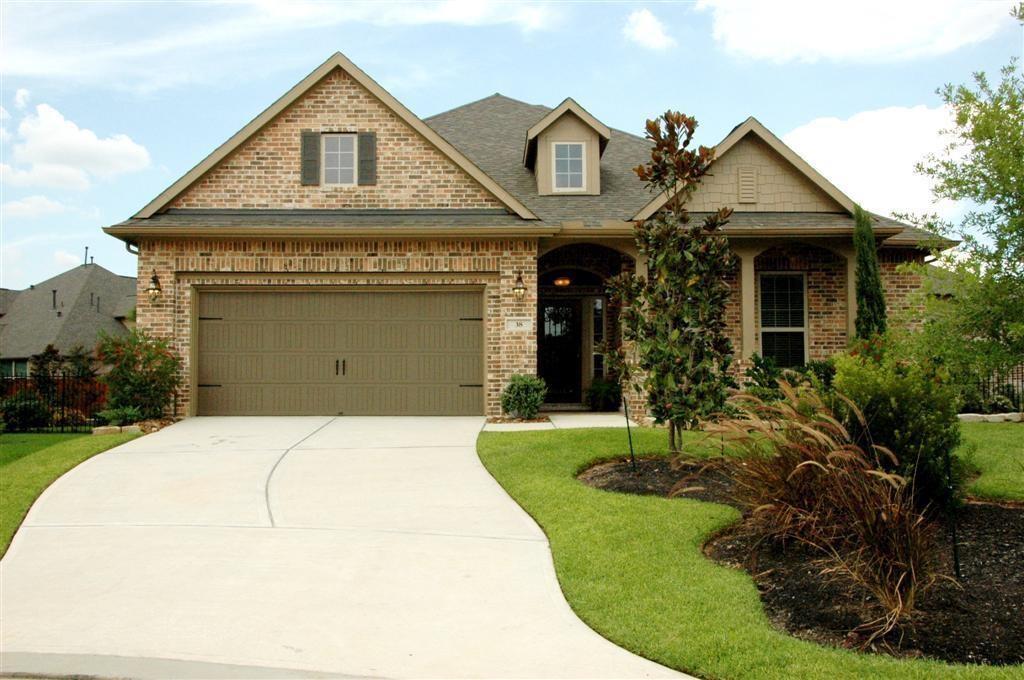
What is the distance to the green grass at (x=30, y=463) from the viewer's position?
7296 millimetres

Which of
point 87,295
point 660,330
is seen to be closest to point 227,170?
point 660,330

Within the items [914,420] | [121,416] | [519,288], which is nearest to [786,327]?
[519,288]

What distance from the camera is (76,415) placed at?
14.2 meters

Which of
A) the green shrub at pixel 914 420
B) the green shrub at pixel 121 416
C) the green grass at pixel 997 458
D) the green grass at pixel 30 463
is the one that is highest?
the green shrub at pixel 914 420

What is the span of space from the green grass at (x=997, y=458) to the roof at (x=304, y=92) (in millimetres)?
7804

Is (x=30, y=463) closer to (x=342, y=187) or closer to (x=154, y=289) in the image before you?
(x=154, y=289)

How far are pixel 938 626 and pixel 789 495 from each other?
132 centimetres

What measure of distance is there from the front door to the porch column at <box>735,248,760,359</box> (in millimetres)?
3483

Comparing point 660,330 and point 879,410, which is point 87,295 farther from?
point 879,410

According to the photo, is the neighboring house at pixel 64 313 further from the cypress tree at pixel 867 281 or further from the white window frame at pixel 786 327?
the cypress tree at pixel 867 281

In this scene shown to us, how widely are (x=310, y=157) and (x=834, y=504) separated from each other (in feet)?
38.3

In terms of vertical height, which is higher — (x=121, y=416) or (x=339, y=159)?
(x=339, y=159)

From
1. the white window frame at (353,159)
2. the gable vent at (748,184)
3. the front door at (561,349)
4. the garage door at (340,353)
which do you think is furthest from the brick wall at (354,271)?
the gable vent at (748,184)

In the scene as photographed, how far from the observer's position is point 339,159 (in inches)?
562
